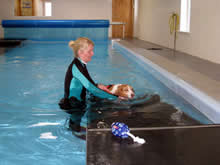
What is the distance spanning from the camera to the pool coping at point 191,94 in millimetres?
3105

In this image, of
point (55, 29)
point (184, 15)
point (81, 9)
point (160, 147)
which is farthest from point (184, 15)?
point (81, 9)

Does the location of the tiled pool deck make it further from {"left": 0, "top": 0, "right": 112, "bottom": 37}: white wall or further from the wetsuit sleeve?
{"left": 0, "top": 0, "right": 112, "bottom": 37}: white wall

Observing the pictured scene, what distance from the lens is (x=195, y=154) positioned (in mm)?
1571

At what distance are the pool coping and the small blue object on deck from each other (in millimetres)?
8842

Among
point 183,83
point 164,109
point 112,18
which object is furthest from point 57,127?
point 112,18

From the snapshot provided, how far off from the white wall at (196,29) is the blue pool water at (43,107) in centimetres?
193

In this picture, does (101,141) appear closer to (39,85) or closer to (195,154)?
(195,154)

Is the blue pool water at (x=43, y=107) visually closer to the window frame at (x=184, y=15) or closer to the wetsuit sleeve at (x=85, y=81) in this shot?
the wetsuit sleeve at (x=85, y=81)

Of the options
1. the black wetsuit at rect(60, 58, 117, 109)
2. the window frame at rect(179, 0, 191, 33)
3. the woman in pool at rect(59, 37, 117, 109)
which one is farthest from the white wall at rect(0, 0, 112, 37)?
the woman in pool at rect(59, 37, 117, 109)

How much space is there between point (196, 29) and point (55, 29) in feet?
27.1

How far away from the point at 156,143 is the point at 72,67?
1776 millimetres

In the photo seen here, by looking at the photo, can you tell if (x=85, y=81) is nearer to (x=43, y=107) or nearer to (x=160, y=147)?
(x=43, y=107)

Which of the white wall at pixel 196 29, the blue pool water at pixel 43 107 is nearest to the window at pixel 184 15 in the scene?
the white wall at pixel 196 29

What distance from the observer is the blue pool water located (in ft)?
7.98
